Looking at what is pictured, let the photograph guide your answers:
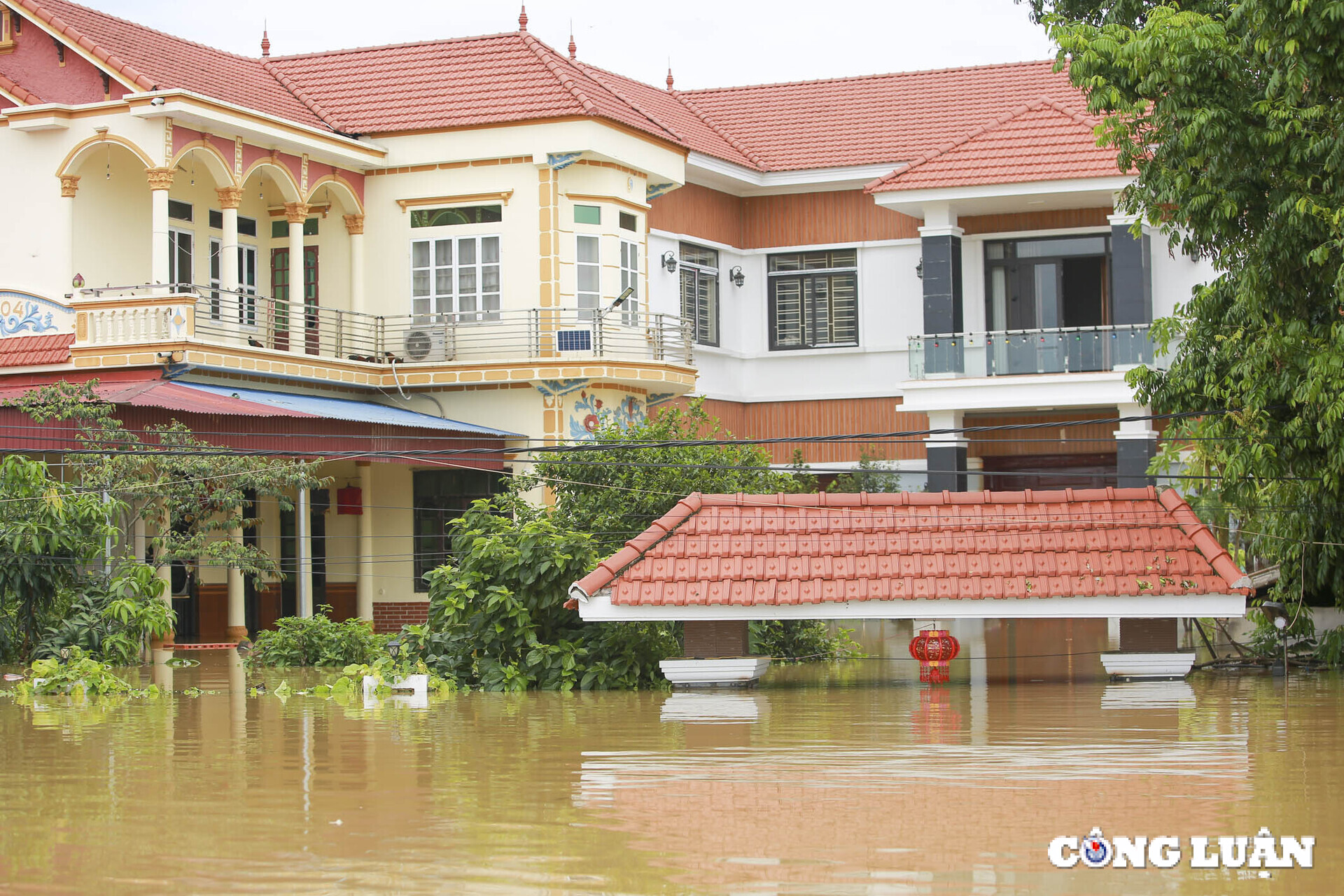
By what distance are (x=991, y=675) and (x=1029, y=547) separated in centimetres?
253

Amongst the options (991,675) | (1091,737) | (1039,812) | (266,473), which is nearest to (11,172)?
(266,473)

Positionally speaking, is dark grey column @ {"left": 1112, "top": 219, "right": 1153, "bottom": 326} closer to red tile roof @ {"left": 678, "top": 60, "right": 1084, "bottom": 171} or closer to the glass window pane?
red tile roof @ {"left": 678, "top": 60, "right": 1084, "bottom": 171}

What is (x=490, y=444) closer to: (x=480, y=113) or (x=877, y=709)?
(x=480, y=113)

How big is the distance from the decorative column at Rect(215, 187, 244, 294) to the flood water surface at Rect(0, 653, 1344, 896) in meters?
8.68

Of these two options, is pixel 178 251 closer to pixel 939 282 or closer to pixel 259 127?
pixel 259 127

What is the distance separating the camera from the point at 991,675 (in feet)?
64.0

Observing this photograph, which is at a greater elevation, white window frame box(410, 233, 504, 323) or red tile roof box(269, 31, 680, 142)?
red tile roof box(269, 31, 680, 142)

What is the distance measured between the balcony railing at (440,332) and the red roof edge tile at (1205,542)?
968 cm

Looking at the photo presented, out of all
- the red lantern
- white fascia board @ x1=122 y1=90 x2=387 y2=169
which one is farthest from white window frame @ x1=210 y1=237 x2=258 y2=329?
the red lantern

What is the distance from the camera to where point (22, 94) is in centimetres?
2405

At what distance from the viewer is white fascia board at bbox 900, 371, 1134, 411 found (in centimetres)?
2608

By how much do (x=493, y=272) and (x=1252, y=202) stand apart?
503 inches

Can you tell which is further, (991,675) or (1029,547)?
(991,675)

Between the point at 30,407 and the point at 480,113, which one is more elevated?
the point at 480,113
